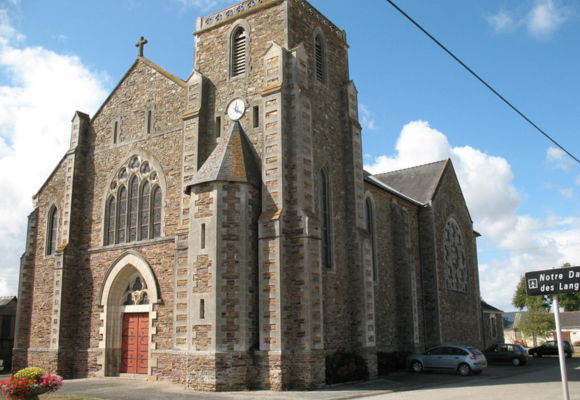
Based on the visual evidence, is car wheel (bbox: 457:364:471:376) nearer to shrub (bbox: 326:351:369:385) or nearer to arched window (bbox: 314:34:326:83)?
shrub (bbox: 326:351:369:385)

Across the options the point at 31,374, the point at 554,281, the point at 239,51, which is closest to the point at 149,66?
the point at 239,51

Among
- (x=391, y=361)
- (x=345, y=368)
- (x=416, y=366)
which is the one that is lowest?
(x=416, y=366)

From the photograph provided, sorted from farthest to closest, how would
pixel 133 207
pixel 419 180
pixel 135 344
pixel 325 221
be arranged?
pixel 419 180 → pixel 133 207 → pixel 135 344 → pixel 325 221

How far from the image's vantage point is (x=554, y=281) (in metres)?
9.75

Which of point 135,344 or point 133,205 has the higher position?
point 133,205

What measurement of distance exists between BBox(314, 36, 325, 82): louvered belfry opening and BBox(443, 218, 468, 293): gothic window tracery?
15.2m

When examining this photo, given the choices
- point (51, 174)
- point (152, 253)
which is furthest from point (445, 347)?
point (51, 174)

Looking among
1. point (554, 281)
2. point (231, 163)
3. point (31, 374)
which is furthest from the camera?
point (231, 163)

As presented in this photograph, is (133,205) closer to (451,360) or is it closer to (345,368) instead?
(345,368)

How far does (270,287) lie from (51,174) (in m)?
14.2

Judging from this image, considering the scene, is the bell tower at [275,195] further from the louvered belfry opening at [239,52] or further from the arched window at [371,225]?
the arched window at [371,225]

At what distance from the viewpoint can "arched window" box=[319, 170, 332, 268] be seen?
2047cm

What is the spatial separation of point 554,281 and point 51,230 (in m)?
22.2

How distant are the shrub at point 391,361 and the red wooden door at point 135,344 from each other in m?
9.69
